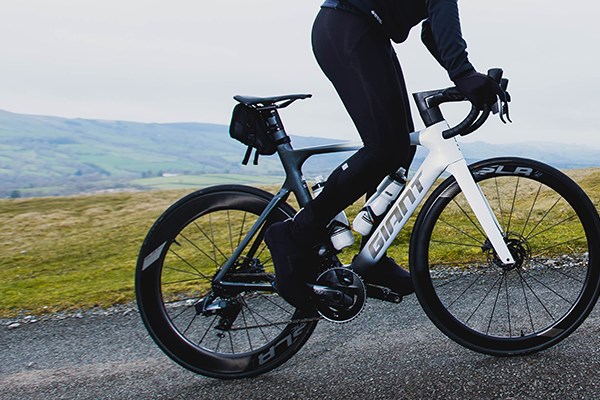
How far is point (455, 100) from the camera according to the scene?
10.6 feet

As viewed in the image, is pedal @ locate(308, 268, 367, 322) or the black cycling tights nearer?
the black cycling tights

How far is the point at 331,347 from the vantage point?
384 centimetres

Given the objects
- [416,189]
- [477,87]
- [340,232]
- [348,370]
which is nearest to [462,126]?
[477,87]

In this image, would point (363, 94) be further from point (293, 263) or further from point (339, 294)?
point (339, 294)

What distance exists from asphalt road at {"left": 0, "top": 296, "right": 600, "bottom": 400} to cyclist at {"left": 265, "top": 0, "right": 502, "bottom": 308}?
2.09 feet

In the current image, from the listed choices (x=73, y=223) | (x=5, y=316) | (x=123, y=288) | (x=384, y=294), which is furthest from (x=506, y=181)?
(x=73, y=223)

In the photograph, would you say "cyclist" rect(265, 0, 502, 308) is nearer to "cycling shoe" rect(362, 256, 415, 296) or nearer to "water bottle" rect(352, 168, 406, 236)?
"water bottle" rect(352, 168, 406, 236)

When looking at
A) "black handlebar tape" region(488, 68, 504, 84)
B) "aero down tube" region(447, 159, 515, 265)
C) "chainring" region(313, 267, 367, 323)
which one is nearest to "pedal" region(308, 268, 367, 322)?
"chainring" region(313, 267, 367, 323)

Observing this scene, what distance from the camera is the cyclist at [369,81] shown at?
2.97 metres

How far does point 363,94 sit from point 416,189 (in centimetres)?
71

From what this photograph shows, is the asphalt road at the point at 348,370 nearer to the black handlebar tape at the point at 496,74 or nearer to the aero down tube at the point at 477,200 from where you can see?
the aero down tube at the point at 477,200

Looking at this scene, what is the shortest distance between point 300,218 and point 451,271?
8.48 feet

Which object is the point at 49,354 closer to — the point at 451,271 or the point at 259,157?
the point at 259,157

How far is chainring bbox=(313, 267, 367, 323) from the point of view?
343 centimetres
